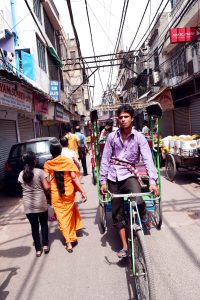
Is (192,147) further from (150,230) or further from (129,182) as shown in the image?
(129,182)

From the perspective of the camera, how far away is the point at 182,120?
1661 cm

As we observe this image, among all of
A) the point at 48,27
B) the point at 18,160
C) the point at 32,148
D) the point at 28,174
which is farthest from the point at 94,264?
the point at 48,27

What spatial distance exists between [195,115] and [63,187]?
1135cm

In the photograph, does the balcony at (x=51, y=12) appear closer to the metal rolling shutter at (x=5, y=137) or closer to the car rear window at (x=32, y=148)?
the metal rolling shutter at (x=5, y=137)

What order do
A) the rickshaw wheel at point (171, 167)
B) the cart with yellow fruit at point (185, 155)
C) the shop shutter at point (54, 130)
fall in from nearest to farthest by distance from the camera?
the cart with yellow fruit at point (185, 155)
the rickshaw wheel at point (171, 167)
the shop shutter at point (54, 130)

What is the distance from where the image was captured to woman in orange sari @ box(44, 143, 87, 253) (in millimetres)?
4480

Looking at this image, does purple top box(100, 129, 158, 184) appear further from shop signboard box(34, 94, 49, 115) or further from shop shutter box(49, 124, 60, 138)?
shop shutter box(49, 124, 60, 138)

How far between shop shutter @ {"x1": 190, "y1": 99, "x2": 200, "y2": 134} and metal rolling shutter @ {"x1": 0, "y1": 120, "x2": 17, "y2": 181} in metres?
8.51

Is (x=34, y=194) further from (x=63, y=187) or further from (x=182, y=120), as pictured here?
(x=182, y=120)

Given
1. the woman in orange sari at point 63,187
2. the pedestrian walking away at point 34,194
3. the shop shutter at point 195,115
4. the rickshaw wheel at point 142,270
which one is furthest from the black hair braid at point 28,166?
the shop shutter at point 195,115

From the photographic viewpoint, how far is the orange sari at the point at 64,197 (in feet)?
14.7

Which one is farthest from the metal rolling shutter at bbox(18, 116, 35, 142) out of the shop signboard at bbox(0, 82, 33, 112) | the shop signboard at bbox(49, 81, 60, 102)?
the shop signboard at bbox(49, 81, 60, 102)

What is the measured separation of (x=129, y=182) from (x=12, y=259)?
85.4 inches

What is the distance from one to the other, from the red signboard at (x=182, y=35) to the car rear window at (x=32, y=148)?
842 centimetres
